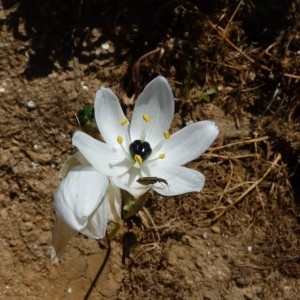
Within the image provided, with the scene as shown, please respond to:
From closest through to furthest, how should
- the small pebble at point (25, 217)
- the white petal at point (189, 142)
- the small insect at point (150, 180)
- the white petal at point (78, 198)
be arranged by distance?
1. the white petal at point (78, 198)
2. the small insect at point (150, 180)
3. the white petal at point (189, 142)
4. the small pebble at point (25, 217)

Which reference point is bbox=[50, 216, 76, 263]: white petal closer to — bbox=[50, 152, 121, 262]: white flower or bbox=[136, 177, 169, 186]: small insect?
bbox=[50, 152, 121, 262]: white flower

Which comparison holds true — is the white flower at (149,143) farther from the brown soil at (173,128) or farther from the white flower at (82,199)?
the brown soil at (173,128)

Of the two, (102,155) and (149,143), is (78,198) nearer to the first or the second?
(102,155)

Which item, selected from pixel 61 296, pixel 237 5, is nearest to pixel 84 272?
pixel 61 296

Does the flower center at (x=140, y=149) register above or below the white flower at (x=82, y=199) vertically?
below

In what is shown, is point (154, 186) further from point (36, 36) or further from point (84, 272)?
point (36, 36)

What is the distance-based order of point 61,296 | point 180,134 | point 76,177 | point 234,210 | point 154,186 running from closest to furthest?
point 76,177
point 154,186
point 180,134
point 61,296
point 234,210

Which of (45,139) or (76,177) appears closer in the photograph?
(76,177)

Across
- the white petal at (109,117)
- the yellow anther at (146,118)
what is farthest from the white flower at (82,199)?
the yellow anther at (146,118)

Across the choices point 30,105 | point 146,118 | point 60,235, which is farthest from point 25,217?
point 146,118
